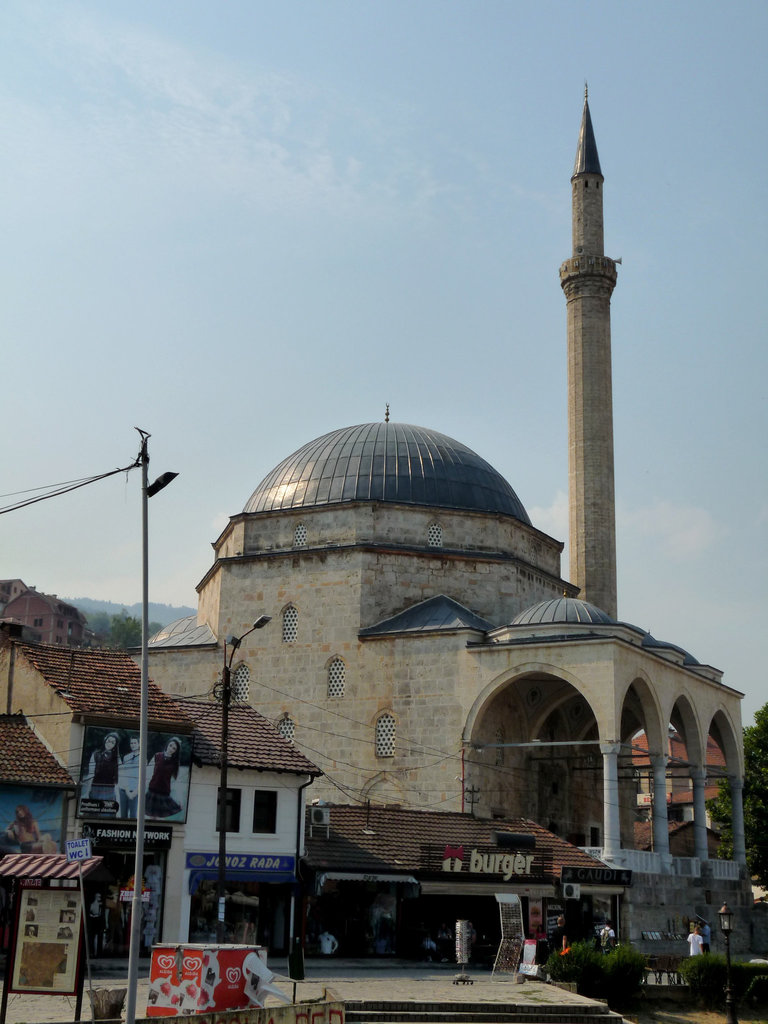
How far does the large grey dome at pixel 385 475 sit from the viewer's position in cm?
3475

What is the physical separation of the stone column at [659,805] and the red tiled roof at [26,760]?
51.6ft

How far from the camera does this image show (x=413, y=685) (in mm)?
30922

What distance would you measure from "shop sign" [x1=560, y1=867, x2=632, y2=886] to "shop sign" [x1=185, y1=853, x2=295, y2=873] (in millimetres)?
6195

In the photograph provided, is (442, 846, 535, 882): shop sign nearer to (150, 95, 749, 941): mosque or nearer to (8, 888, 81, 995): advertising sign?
(150, 95, 749, 941): mosque

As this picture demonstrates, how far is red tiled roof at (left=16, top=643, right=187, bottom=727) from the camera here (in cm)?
2031

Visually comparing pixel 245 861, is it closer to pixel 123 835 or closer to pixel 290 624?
pixel 123 835

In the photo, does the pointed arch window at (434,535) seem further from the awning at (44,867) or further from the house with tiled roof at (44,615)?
the house with tiled roof at (44,615)

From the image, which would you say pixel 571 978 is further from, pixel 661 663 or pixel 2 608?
pixel 2 608

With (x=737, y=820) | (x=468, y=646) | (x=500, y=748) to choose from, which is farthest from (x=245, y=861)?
(x=737, y=820)

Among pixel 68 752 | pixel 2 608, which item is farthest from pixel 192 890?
pixel 2 608

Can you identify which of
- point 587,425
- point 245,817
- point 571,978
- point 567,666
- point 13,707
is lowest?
point 571,978

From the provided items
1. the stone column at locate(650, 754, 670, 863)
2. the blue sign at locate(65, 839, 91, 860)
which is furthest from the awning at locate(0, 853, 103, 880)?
the stone column at locate(650, 754, 670, 863)

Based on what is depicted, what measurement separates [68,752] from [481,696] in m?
12.5

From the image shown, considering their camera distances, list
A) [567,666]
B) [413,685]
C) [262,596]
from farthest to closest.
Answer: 1. [262,596]
2. [413,685]
3. [567,666]
